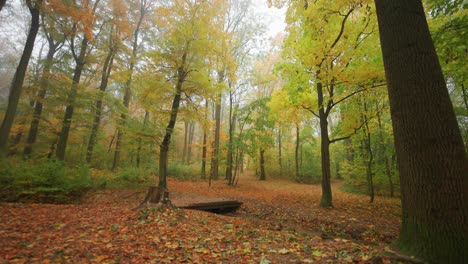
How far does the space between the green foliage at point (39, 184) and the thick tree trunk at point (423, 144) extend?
33.6 feet

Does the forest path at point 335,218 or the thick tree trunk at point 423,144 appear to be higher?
the thick tree trunk at point 423,144

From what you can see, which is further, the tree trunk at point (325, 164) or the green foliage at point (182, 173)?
the green foliage at point (182, 173)

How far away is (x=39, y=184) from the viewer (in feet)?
24.5

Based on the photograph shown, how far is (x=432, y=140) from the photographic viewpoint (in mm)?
2717

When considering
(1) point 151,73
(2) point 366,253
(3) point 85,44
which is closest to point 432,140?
(2) point 366,253

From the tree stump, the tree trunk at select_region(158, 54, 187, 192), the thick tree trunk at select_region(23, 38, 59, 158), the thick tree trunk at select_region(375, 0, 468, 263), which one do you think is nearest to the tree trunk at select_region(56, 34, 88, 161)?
the thick tree trunk at select_region(23, 38, 59, 158)

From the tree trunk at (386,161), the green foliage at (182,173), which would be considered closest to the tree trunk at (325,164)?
the tree trunk at (386,161)

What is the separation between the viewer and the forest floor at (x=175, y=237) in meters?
3.31

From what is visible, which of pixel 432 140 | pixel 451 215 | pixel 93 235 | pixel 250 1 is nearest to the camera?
pixel 451 215

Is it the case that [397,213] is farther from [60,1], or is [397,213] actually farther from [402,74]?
[60,1]

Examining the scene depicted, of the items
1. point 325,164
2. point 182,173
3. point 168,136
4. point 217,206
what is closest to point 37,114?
point 168,136

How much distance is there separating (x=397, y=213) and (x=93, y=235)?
32.7 ft

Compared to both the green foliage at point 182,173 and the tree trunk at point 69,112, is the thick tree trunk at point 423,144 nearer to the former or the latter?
the tree trunk at point 69,112

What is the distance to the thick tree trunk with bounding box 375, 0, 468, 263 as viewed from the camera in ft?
8.43
